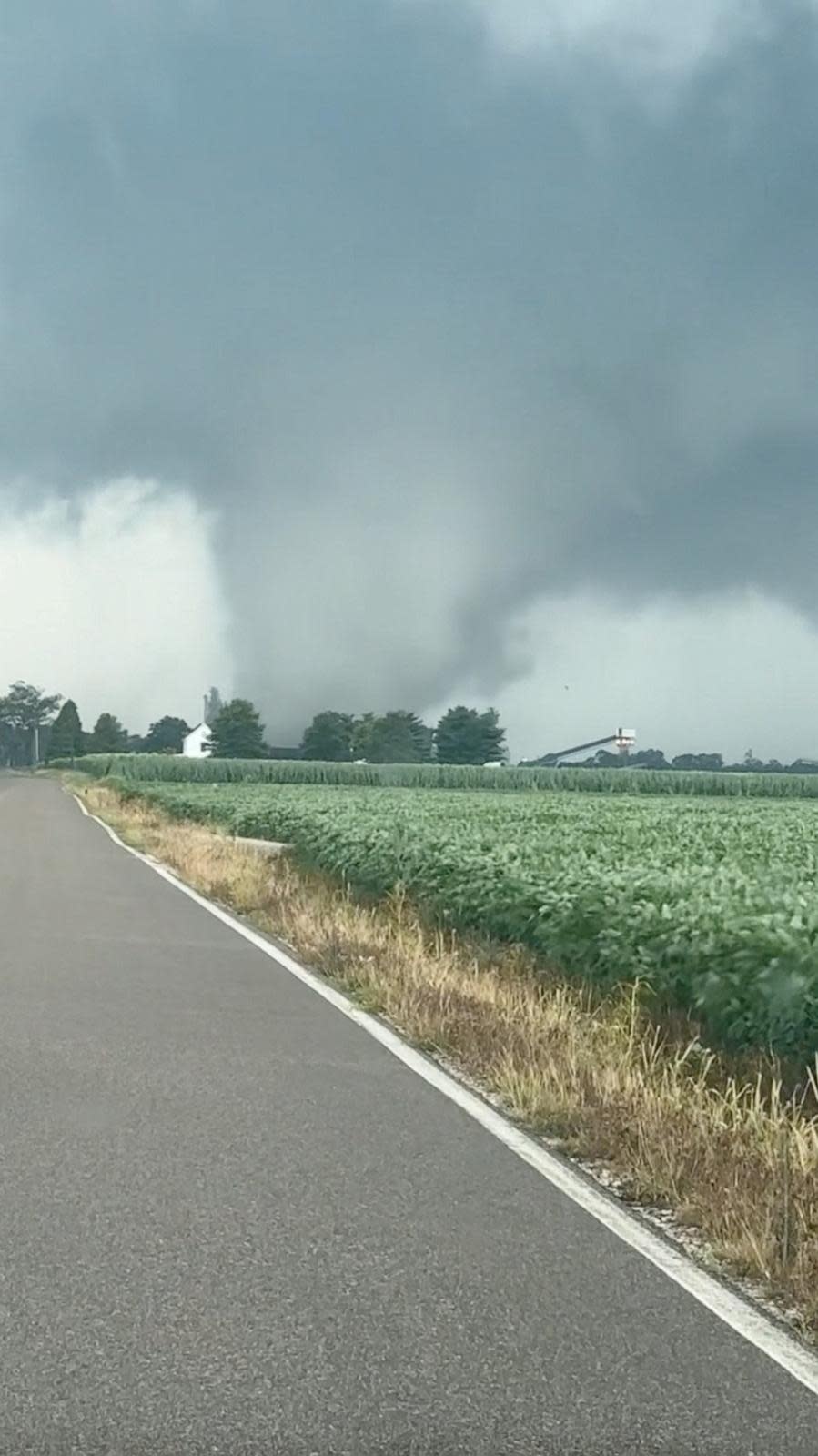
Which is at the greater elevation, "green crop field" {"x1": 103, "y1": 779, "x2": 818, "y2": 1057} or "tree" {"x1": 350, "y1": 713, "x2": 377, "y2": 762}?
"tree" {"x1": 350, "y1": 713, "x2": 377, "y2": 762}

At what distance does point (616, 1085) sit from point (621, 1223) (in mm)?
2015

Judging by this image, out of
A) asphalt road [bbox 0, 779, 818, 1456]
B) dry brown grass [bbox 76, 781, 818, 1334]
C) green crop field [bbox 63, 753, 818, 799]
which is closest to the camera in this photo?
asphalt road [bbox 0, 779, 818, 1456]

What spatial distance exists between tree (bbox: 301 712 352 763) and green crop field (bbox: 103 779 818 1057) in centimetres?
17087

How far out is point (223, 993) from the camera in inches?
489

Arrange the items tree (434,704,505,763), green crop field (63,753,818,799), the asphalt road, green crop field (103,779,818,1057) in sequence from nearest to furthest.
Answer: the asphalt road < green crop field (103,779,818,1057) < green crop field (63,753,818,799) < tree (434,704,505,763)

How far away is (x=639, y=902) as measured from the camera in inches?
458

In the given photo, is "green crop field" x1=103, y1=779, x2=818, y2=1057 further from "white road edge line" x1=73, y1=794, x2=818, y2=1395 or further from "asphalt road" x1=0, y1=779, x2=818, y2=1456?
"asphalt road" x1=0, y1=779, x2=818, y2=1456

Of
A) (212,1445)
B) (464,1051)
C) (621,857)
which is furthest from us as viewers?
(621,857)

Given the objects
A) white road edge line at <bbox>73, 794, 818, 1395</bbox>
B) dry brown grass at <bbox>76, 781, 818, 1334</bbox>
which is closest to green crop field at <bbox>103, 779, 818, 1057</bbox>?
dry brown grass at <bbox>76, 781, 818, 1334</bbox>

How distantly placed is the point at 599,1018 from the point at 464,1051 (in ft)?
4.12

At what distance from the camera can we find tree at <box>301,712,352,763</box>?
7766 inches

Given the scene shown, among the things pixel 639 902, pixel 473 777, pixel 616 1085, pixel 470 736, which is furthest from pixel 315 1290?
pixel 470 736

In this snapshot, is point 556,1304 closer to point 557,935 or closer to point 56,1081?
point 56,1081

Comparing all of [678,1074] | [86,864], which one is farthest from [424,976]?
[86,864]
